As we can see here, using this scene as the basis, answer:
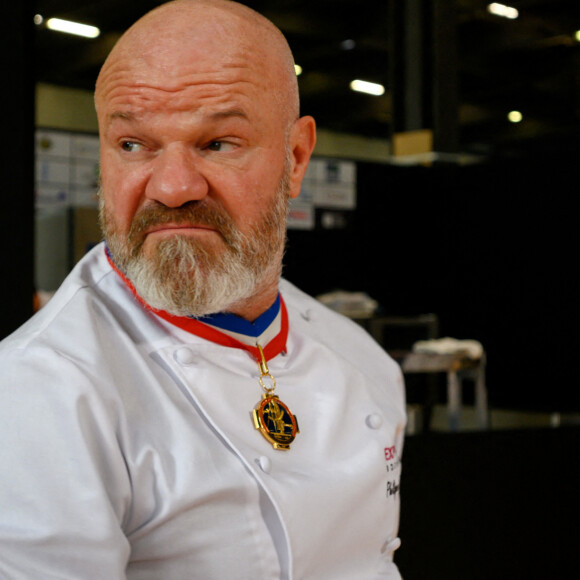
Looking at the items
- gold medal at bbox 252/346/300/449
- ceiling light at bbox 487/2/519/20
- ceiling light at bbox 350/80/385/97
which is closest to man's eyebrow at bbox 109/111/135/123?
gold medal at bbox 252/346/300/449

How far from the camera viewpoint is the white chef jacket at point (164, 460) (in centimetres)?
71

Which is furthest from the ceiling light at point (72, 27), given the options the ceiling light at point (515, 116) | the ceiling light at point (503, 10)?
the ceiling light at point (515, 116)

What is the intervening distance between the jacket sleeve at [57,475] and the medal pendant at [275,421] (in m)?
0.17

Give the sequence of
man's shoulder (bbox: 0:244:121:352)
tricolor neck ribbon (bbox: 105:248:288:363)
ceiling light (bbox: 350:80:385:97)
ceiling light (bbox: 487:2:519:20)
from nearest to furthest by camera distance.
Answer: man's shoulder (bbox: 0:244:121:352) → tricolor neck ribbon (bbox: 105:248:288:363) → ceiling light (bbox: 487:2:519:20) → ceiling light (bbox: 350:80:385:97)

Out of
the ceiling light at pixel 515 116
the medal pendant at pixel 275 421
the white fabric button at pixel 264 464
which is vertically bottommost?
the white fabric button at pixel 264 464

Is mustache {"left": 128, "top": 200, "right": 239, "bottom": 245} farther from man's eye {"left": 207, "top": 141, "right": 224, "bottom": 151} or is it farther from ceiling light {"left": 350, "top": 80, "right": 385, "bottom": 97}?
ceiling light {"left": 350, "top": 80, "right": 385, "bottom": 97}

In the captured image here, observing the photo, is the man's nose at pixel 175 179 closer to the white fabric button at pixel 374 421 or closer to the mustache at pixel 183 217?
the mustache at pixel 183 217

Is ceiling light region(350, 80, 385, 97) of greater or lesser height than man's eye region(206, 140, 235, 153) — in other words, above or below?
above

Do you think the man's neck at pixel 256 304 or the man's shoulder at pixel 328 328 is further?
the man's shoulder at pixel 328 328

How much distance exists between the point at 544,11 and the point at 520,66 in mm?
1962

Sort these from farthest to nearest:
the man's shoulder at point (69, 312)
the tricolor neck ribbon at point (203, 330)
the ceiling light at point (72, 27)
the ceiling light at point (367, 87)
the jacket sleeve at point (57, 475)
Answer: the ceiling light at point (367, 87) → the ceiling light at point (72, 27) → the tricolor neck ribbon at point (203, 330) → the man's shoulder at point (69, 312) → the jacket sleeve at point (57, 475)

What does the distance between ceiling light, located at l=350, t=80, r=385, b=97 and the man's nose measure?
31.1 ft

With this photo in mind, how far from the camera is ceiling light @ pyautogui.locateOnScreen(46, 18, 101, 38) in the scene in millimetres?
7773

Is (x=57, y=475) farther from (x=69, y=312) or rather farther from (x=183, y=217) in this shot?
(x=183, y=217)
